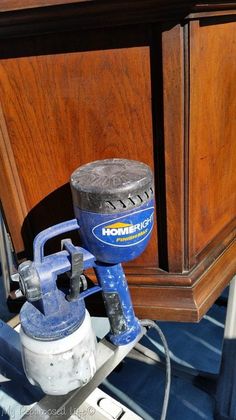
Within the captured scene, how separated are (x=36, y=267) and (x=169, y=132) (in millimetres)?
374

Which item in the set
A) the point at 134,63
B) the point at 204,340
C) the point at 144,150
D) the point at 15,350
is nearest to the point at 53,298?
the point at 15,350

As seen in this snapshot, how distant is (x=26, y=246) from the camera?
0.97m

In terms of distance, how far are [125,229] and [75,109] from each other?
0.92 feet

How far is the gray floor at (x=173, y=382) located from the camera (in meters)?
1.50

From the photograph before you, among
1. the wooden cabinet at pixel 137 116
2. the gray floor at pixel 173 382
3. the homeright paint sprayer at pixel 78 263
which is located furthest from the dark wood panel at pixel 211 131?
the gray floor at pixel 173 382

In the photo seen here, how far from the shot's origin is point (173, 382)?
1635 mm

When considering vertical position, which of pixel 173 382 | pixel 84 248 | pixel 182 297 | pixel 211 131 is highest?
pixel 211 131

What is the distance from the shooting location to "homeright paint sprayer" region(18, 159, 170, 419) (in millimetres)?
663

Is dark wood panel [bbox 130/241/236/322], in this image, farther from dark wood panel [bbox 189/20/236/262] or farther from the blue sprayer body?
the blue sprayer body

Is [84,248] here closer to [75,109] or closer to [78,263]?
[78,263]

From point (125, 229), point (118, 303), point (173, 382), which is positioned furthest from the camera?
point (173, 382)

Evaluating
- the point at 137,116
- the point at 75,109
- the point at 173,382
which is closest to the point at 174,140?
the point at 137,116

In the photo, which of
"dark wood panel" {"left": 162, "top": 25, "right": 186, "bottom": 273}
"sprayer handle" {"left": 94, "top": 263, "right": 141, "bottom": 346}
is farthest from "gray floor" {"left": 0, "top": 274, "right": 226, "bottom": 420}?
"dark wood panel" {"left": 162, "top": 25, "right": 186, "bottom": 273}

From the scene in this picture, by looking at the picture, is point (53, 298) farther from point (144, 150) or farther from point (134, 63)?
point (134, 63)
